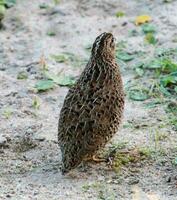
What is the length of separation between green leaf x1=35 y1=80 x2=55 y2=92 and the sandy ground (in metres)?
0.07

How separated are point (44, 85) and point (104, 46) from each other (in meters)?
1.62

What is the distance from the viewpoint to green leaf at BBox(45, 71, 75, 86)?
805cm

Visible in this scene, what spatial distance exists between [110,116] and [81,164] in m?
0.49

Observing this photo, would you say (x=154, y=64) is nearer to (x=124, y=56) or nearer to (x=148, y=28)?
(x=124, y=56)

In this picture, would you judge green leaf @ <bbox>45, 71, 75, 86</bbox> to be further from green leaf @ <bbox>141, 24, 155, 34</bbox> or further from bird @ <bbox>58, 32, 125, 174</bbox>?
bird @ <bbox>58, 32, 125, 174</bbox>

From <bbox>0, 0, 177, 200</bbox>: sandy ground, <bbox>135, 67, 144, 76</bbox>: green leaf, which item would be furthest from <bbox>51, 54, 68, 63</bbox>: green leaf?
<bbox>135, 67, 144, 76</bbox>: green leaf

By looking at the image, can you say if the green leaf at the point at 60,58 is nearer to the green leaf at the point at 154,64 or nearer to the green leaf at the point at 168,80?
the green leaf at the point at 154,64

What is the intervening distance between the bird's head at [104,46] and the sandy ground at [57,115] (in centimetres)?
80

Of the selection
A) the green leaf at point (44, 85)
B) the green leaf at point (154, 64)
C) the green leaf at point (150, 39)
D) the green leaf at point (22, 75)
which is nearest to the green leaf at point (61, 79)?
the green leaf at point (44, 85)

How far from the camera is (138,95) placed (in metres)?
7.71

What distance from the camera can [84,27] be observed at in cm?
945

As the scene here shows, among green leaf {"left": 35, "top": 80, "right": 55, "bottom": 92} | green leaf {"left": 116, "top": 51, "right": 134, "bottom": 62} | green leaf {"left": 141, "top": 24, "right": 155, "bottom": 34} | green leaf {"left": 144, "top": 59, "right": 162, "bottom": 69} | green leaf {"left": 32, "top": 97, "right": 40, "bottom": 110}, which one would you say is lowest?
green leaf {"left": 32, "top": 97, "right": 40, "bottom": 110}

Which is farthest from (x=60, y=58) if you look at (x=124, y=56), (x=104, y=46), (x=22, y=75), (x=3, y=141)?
(x=104, y=46)

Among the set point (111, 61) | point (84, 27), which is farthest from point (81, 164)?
point (84, 27)
